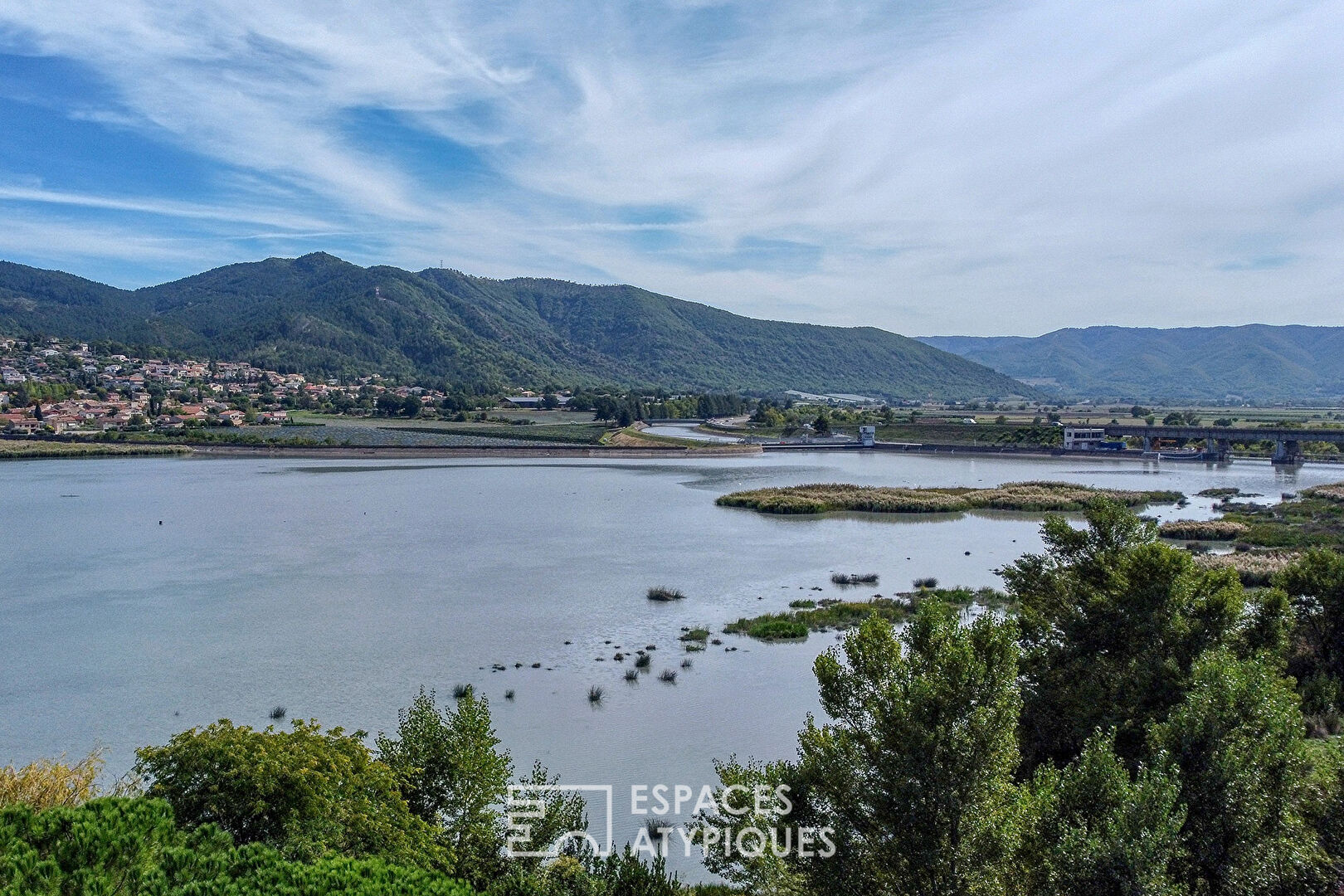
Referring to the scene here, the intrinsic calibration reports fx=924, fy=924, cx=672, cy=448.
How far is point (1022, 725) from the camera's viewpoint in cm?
1377

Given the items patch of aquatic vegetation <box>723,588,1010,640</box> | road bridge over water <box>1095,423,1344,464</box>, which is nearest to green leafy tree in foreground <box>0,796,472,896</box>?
patch of aquatic vegetation <box>723,588,1010,640</box>

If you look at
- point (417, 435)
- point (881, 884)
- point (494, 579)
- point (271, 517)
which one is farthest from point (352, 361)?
point (881, 884)

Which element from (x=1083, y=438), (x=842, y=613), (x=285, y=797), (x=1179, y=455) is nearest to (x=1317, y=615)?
(x=842, y=613)

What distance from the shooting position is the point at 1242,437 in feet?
246

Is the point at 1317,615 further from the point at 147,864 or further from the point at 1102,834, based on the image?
the point at 147,864

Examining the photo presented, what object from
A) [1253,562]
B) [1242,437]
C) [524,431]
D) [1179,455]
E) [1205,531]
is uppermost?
[1242,437]

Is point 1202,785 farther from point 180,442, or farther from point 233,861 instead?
point 180,442

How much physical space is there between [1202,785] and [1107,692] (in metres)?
3.74

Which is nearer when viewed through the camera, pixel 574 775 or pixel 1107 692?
pixel 1107 692

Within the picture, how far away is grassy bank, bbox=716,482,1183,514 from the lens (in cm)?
4647

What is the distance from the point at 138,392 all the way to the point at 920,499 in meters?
99.2

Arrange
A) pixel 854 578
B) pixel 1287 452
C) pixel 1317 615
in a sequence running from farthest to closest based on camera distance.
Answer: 1. pixel 1287 452
2. pixel 854 578
3. pixel 1317 615

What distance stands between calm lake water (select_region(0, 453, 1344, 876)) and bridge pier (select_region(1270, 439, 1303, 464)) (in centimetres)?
1804

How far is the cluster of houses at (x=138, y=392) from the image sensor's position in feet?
281
